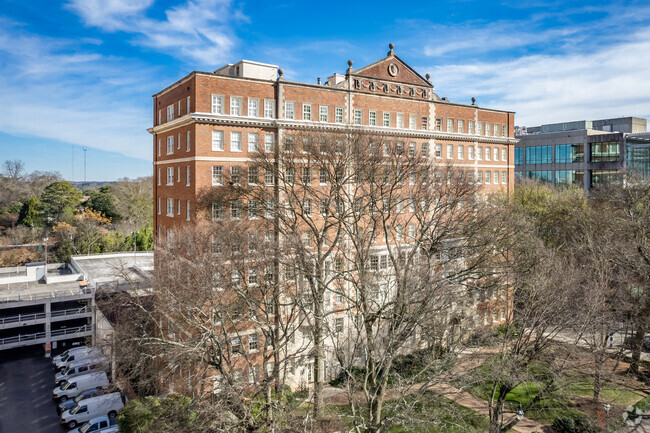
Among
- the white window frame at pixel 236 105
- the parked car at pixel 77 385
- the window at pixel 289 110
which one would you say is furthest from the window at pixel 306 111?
Result: the parked car at pixel 77 385

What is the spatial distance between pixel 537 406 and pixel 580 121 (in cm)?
7289

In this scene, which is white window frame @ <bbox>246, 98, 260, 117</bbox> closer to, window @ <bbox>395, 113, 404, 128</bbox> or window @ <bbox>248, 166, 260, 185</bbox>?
window @ <bbox>248, 166, 260, 185</bbox>

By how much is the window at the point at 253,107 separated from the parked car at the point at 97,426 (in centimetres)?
2371

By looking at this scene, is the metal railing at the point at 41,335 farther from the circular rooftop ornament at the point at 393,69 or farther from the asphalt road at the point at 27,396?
the circular rooftop ornament at the point at 393,69

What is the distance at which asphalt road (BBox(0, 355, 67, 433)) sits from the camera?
33.7 meters

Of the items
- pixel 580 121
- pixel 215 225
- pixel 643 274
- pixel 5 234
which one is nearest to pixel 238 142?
pixel 215 225

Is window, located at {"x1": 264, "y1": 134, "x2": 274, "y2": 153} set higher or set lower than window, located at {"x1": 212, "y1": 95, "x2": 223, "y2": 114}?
lower

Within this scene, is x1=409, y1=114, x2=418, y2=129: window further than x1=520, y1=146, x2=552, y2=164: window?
No

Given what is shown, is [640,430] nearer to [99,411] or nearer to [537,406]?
[537,406]

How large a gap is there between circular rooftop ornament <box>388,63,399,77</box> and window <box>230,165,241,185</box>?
55.0 ft

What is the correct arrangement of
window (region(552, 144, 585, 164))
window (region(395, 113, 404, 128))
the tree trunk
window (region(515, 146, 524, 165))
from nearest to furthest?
the tree trunk
window (region(395, 113, 404, 128))
window (region(552, 144, 585, 164))
window (region(515, 146, 524, 165))

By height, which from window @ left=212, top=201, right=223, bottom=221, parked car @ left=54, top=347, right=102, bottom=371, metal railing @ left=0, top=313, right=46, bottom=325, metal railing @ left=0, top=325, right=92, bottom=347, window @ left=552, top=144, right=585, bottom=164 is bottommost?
parked car @ left=54, top=347, right=102, bottom=371

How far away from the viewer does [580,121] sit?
8744 centimetres

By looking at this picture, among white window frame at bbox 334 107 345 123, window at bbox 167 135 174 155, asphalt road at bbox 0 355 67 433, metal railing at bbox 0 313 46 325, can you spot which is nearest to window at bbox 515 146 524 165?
white window frame at bbox 334 107 345 123
